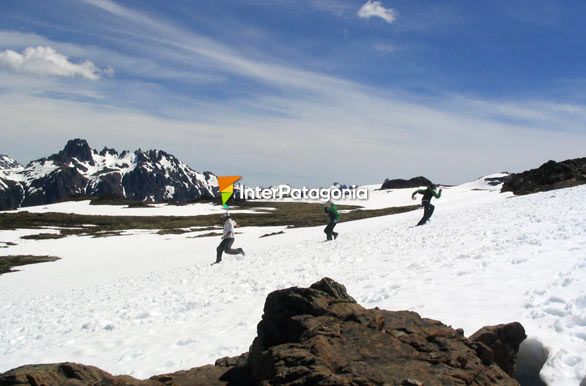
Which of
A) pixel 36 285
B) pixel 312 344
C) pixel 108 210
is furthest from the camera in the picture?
pixel 108 210

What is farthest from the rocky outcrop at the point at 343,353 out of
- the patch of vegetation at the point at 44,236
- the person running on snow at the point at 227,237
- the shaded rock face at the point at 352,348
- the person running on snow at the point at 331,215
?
the patch of vegetation at the point at 44,236

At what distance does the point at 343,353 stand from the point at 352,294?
7502 millimetres

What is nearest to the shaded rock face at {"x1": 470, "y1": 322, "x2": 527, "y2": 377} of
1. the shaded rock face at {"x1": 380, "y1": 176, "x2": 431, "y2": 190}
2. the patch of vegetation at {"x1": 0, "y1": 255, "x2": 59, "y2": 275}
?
the patch of vegetation at {"x1": 0, "y1": 255, "x2": 59, "y2": 275}

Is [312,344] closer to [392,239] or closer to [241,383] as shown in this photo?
[241,383]

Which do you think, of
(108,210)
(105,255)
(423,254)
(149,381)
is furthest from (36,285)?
(108,210)

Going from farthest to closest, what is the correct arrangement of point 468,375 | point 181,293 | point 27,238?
1. point 27,238
2. point 181,293
3. point 468,375

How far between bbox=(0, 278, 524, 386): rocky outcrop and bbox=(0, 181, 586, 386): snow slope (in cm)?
153

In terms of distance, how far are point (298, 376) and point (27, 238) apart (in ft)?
195

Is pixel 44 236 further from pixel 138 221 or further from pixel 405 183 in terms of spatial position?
pixel 405 183

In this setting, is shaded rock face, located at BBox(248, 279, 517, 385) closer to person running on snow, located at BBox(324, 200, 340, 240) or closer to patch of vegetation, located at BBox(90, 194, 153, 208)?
person running on snow, located at BBox(324, 200, 340, 240)

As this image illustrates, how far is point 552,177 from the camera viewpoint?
162 ft

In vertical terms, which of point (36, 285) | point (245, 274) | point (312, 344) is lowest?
point (36, 285)

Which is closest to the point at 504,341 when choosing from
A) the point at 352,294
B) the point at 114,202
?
the point at 352,294

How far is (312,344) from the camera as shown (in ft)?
21.3
